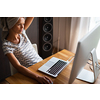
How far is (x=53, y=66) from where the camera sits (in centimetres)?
125

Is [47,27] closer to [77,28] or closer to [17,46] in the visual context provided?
[77,28]

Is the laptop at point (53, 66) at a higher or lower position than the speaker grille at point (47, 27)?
lower

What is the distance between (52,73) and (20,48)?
1.77 feet

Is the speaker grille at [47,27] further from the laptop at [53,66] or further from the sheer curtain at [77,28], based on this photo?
the laptop at [53,66]

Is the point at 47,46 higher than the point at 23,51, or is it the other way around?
the point at 23,51

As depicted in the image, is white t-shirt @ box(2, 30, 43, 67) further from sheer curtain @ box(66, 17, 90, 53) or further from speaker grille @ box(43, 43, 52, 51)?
sheer curtain @ box(66, 17, 90, 53)

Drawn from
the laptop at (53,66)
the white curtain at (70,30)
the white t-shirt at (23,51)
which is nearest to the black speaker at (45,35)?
the white curtain at (70,30)

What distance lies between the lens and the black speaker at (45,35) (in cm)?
214

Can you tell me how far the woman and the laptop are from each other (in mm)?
145

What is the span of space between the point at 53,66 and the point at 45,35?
112 cm

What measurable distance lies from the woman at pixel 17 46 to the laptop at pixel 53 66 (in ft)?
0.48

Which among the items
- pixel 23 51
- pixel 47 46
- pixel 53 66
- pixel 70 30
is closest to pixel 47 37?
pixel 47 46
